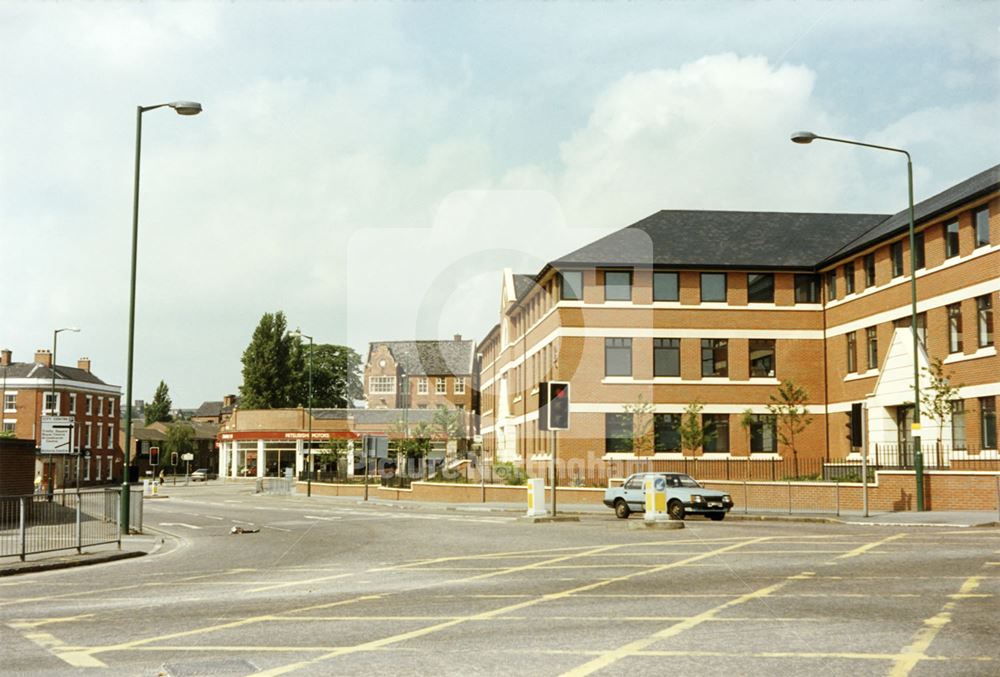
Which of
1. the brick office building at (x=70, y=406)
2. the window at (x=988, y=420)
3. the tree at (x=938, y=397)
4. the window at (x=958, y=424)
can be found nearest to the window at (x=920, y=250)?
the tree at (x=938, y=397)

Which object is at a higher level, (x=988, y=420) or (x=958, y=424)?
(x=988, y=420)

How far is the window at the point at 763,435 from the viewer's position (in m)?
51.1

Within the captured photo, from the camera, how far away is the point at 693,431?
46.3m

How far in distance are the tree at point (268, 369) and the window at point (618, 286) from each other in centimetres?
7628

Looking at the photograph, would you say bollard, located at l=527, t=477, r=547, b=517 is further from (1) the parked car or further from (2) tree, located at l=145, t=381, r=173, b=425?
(2) tree, located at l=145, t=381, r=173, b=425

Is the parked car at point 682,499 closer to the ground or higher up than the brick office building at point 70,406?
closer to the ground

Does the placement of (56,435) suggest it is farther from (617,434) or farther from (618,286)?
(618,286)

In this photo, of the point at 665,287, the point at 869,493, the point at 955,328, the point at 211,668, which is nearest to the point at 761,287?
the point at 665,287

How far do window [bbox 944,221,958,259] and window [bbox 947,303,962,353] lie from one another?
2.11 meters

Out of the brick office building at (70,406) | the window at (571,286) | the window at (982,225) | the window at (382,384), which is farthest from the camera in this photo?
the window at (382,384)

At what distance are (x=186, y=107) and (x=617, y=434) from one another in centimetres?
3025

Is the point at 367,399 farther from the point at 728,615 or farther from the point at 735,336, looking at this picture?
the point at 728,615

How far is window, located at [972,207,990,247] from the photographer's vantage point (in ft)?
122

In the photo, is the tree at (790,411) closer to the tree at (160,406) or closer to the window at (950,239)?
the window at (950,239)
